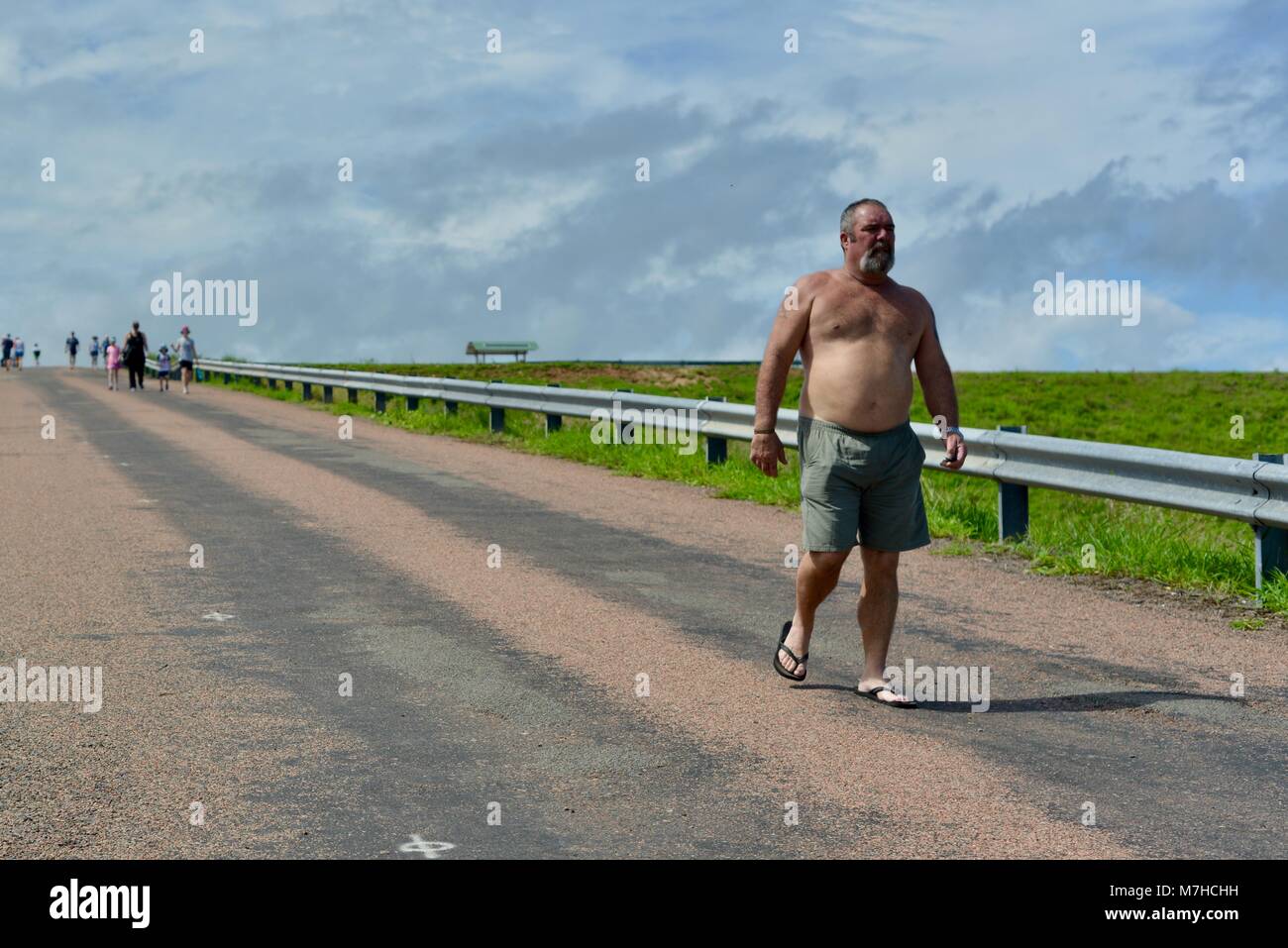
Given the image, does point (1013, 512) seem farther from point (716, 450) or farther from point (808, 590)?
point (716, 450)

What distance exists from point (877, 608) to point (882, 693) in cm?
38

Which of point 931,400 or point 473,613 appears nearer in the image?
point 931,400

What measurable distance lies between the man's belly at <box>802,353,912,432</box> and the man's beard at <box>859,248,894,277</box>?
0.38m

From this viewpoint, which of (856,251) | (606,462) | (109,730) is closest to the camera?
(109,730)

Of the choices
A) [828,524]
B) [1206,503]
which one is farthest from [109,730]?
[1206,503]

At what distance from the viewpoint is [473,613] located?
8.12 metres

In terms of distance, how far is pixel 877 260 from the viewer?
6086 millimetres

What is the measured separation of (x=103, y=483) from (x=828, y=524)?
10.3m

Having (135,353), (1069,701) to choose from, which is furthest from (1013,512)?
(135,353)

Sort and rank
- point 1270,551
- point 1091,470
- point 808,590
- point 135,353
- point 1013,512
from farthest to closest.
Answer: point 135,353
point 1013,512
point 1091,470
point 1270,551
point 808,590

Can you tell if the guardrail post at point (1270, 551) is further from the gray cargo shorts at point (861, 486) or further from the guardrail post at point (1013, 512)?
the gray cargo shorts at point (861, 486)

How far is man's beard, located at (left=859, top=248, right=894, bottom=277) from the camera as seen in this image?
6082mm

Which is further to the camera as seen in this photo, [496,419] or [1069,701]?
[496,419]

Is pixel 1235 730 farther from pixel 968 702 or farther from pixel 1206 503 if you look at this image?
pixel 1206 503
